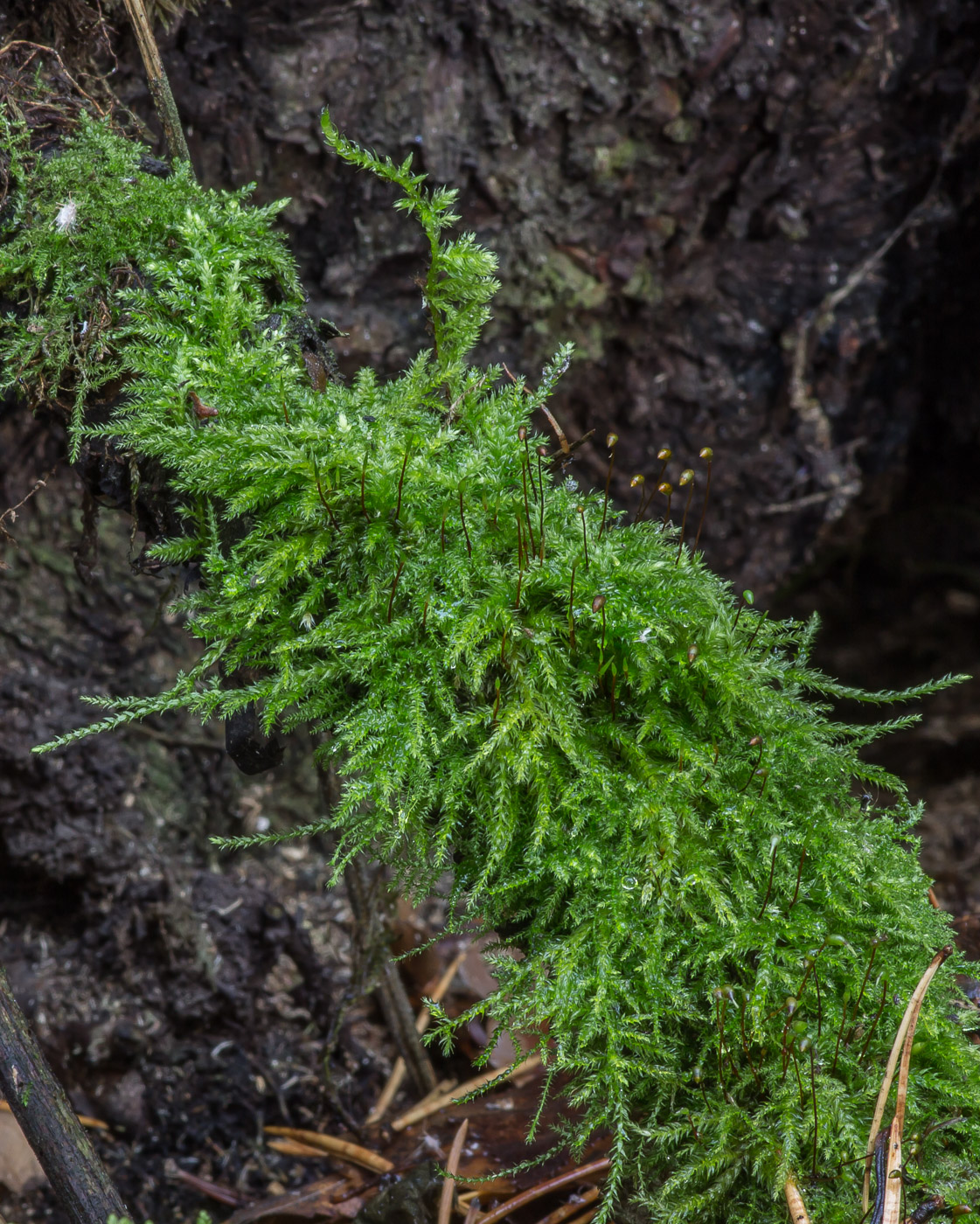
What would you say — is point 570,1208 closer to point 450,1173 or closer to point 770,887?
point 450,1173

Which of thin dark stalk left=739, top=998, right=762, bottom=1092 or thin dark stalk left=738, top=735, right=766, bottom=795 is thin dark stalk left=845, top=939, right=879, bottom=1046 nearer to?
thin dark stalk left=739, top=998, right=762, bottom=1092

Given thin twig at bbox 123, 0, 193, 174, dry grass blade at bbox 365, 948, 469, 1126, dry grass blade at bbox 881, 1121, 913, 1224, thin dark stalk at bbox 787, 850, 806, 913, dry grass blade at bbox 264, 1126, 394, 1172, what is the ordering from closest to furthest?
1. dry grass blade at bbox 881, 1121, 913, 1224
2. thin dark stalk at bbox 787, 850, 806, 913
3. thin twig at bbox 123, 0, 193, 174
4. dry grass blade at bbox 264, 1126, 394, 1172
5. dry grass blade at bbox 365, 948, 469, 1126

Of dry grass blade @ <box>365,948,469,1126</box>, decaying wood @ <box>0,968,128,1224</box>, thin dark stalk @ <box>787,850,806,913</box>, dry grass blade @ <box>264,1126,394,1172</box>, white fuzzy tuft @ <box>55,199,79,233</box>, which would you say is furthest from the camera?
dry grass blade @ <box>365,948,469,1126</box>

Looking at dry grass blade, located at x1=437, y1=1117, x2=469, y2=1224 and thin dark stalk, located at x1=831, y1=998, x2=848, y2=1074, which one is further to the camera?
dry grass blade, located at x1=437, y1=1117, x2=469, y2=1224

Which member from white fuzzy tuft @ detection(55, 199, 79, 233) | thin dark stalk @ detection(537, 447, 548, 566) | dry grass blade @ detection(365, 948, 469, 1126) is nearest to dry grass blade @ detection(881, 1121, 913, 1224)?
thin dark stalk @ detection(537, 447, 548, 566)

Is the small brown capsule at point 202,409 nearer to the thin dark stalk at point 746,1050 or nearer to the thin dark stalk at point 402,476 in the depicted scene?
the thin dark stalk at point 402,476

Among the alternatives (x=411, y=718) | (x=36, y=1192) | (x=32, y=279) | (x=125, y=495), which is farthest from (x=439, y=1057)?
(x=32, y=279)

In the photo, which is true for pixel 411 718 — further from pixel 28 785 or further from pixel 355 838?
pixel 28 785
